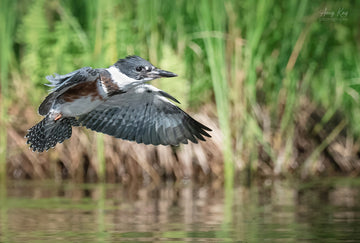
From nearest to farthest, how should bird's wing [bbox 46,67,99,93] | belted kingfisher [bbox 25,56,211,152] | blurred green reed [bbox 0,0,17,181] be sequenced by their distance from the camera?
1. bird's wing [bbox 46,67,99,93]
2. belted kingfisher [bbox 25,56,211,152]
3. blurred green reed [bbox 0,0,17,181]

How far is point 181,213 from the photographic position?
689 centimetres

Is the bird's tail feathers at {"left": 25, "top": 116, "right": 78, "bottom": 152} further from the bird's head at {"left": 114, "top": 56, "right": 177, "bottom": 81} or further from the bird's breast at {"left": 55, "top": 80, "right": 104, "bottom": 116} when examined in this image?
the bird's head at {"left": 114, "top": 56, "right": 177, "bottom": 81}

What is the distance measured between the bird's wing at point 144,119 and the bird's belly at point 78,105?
0.35 m

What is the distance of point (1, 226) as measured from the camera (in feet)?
20.1

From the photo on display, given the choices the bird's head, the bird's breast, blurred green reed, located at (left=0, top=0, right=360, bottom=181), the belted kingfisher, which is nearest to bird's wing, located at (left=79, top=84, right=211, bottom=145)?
the belted kingfisher

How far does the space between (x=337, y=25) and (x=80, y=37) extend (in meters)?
3.39

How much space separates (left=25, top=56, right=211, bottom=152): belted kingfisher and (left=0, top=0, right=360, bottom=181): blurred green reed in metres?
2.56

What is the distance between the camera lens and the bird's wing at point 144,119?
579 centimetres

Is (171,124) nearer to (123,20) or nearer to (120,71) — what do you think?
(120,71)

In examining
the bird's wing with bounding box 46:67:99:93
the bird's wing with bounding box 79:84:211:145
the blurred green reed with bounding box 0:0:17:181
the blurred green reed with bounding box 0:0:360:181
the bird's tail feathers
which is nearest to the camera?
the bird's wing with bounding box 46:67:99:93

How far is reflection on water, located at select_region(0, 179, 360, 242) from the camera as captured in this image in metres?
5.69

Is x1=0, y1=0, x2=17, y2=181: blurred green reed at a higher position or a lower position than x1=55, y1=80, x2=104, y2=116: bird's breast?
higher

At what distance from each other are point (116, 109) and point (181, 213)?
1373 millimetres

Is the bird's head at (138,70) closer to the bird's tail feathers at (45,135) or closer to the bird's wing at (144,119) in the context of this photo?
the bird's wing at (144,119)
